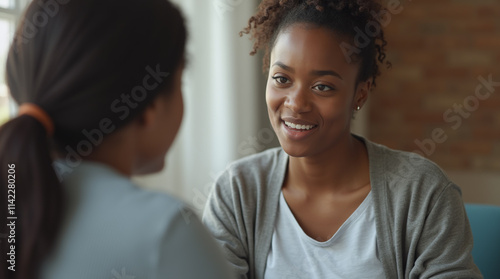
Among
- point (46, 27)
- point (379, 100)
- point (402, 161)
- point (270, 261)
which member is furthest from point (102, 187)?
point (379, 100)

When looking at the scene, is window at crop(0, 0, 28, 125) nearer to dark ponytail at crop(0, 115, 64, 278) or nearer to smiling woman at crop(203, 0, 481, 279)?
smiling woman at crop(203, 0, 481, 279)

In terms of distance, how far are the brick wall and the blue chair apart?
190 cm

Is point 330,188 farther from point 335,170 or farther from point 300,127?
point 300,127

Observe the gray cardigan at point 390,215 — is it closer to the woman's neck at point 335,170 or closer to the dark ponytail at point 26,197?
the woman's neck at point 335,170

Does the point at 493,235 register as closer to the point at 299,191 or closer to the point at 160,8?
the point at 299,191

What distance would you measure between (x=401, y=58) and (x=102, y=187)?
2851 millimetres

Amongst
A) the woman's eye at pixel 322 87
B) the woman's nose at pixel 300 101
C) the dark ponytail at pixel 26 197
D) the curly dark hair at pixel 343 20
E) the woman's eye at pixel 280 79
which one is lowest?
the dark ponytail at pixel 26 197

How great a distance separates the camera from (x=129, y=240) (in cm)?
70

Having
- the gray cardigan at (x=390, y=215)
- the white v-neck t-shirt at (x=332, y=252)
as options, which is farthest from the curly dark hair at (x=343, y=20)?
the white v-neck t-shirt at (x=332, y=252)

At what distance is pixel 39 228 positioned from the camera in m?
0.71

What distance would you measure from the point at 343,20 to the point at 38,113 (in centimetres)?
80

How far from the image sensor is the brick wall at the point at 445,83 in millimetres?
3236

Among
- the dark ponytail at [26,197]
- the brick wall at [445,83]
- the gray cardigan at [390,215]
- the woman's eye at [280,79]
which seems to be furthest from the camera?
the brick wall at [445,83]

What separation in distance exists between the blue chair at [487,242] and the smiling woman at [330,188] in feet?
0.55
